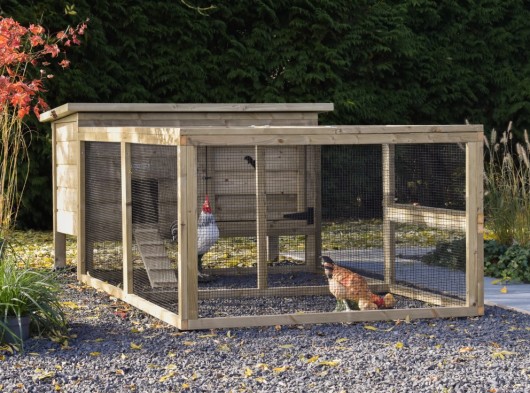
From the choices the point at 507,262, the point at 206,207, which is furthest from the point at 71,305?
the point at 507,262

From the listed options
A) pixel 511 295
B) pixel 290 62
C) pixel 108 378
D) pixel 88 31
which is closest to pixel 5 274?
pixel 108 378

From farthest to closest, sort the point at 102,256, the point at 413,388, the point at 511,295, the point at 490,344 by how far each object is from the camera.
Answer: the point at 102,256 → the point at 511,295 → the point at 490,344 → the point at 413,388

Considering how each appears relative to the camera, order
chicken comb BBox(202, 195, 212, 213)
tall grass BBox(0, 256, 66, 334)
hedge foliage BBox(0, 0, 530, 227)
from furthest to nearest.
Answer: hedge foliage BBox(0, 0, 530, 227)
chicken comb BBox(202, 195, 212, 213)
tall grass BBox(0, 256, 66, 334)

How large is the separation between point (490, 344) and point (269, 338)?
3.56 ft

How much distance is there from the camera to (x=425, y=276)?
249 inches

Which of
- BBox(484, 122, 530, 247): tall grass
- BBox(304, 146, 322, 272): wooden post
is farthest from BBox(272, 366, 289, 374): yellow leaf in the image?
BBox(484, 122, 530, 247): tall grass

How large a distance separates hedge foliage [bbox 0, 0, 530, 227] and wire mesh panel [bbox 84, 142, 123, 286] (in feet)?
10.9

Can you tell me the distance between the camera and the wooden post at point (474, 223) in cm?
531

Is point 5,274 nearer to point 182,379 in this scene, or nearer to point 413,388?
point 182,379

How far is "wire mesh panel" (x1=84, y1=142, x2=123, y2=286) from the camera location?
653 cm

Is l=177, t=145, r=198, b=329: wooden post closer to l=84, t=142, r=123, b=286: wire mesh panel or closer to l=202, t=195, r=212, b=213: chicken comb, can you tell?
l=202, t=195, r=212, b=213: chicken comb

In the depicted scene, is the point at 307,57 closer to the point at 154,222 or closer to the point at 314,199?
the point at 314,199

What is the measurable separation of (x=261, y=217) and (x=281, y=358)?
5.03 ft

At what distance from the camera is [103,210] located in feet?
21.7
